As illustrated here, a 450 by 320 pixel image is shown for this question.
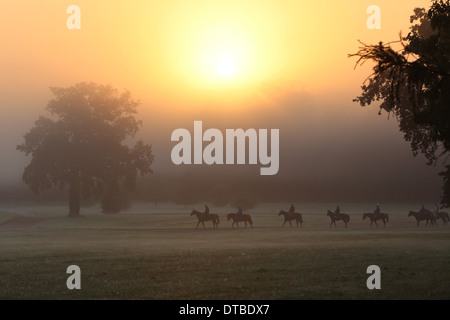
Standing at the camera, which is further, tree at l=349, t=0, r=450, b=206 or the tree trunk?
the tree trunk

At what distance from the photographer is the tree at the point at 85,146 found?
76.3m

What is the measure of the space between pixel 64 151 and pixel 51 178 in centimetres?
403

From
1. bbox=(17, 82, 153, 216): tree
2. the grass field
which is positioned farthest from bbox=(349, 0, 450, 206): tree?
bbox=(17, 82, 153, 216): tree

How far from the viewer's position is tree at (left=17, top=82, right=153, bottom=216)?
250ft

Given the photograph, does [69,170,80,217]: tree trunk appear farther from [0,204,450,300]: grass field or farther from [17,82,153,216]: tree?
[0,204,450,300]: grass field

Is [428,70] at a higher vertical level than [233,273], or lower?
higher

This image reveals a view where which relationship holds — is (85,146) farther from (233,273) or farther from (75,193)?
(233,273)

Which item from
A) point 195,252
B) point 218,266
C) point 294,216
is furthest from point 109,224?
point 218,266

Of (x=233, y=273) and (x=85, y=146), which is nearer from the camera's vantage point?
(x=233, y=273)

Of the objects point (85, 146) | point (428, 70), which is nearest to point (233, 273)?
point (428, 70)

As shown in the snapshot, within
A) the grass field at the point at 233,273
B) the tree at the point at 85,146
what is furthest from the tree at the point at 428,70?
the tree at the point at 85,146

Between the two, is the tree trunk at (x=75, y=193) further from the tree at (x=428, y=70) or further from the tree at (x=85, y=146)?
the tree at (x=428, y=70)

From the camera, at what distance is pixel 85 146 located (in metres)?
77.8
